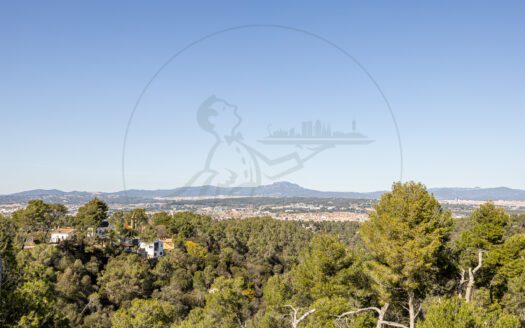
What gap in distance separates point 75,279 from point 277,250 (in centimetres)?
2514

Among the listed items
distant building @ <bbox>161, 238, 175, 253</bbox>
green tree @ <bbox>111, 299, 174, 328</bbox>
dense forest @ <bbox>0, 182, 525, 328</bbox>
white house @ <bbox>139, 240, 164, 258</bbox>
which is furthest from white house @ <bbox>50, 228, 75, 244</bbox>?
green tree @ <bbox>111, 299, 174, 328</bbox>

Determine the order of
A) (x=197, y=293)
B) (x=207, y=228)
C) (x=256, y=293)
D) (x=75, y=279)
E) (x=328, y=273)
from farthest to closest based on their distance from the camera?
(x=207, y=228) → (x=256, y=293) → (x=197, y=293) → (x=75, y=279) → (x=328, y=273)

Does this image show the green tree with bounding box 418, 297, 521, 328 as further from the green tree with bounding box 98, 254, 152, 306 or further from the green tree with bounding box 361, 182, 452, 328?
the green tree with bounding box 98, 254, 152, 306

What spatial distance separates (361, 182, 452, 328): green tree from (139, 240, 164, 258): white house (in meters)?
28.3

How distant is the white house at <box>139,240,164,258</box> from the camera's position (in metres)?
34.9

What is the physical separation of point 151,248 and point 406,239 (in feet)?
98.2

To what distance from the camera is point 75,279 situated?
78.5 ft

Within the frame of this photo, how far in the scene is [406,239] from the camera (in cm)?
991

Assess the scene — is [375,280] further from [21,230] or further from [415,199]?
[21,230]

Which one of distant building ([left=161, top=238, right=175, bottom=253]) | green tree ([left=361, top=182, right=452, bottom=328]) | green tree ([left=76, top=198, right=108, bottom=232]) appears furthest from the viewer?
distant building ([left=161, top=238, right=175, bottom=253])

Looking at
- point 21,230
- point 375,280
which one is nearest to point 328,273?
point 375,280

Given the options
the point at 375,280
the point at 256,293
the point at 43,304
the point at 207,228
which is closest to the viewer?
the point at 43,304

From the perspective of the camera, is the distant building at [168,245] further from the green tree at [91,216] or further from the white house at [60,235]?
the white house at [60,235]

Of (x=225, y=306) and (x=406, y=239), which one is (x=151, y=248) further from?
(x=406, y=239)
